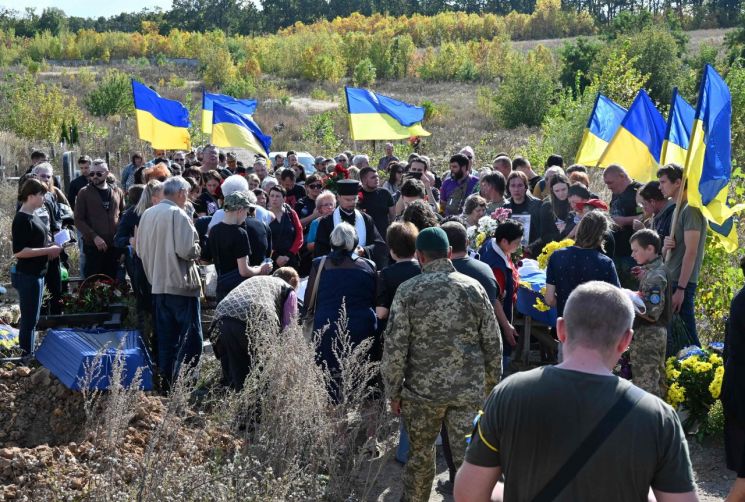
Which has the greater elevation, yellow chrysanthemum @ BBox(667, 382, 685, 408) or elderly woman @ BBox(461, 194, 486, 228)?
elderly woman @ BBox(461, 194, 486, 228)

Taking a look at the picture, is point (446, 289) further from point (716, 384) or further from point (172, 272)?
point (172, 272)

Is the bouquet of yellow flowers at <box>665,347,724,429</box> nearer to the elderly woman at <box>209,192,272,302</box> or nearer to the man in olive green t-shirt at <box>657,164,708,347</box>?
the man in olive green t-shirt at <box>657,164,708,347</box>

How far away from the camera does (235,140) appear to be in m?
13.6

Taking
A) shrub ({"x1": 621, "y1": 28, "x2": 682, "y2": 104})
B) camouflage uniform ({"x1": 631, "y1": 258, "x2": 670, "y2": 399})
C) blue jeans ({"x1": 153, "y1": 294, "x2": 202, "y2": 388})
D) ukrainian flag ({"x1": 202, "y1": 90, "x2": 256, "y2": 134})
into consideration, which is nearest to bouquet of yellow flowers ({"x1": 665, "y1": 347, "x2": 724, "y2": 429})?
camouflage uniform ({"x1": 631, "y1": 258, "x2": 670, "y2": 399})

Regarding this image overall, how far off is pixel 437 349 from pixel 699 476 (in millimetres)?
2577

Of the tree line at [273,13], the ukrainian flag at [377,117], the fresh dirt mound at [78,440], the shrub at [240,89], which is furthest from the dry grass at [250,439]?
the tree line at [273,13]

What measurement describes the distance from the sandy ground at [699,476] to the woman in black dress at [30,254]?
11.7ft

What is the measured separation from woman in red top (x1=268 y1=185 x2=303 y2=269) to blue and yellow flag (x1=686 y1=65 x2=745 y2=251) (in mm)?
4243

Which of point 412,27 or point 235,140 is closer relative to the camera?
point 235,140

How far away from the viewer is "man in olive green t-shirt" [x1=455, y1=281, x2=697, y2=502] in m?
2.68

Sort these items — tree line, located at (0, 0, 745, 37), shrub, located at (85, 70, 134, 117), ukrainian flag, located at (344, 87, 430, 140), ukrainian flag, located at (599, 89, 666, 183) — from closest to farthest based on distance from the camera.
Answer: ukrainian flag, located at (599, 89, 666, 183)
ukrainian flag, located at (344, 87, 430, 140)
shrub, located at (85, 70, 134, 117)
tree line, located at (0, 0, 745, 37)

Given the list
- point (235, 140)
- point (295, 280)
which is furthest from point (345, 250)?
point (235, 140)

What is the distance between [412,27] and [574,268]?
71.9 meters

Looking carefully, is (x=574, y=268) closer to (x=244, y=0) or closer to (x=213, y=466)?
(x=213, y=466)
